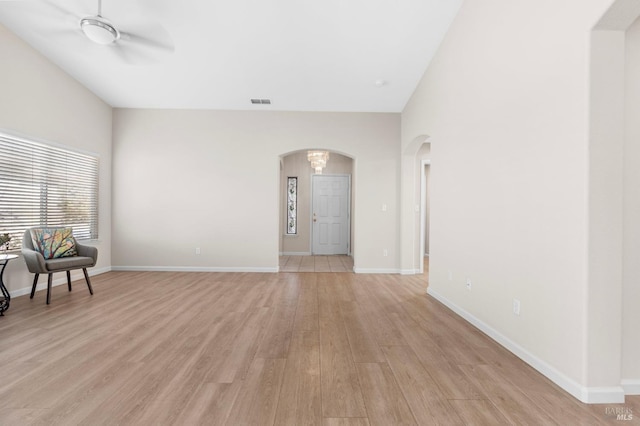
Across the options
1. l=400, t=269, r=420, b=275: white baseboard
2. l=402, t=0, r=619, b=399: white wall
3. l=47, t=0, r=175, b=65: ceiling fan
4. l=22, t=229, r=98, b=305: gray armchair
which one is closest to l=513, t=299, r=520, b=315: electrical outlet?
l=402, t=0, r=619, b=399: white wall

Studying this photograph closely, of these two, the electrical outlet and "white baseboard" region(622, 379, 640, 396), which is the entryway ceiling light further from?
"white baseboard" region(622, 379, 640, 396)

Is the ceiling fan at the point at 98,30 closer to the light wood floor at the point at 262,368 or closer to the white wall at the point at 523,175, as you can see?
the light wood floor at the point at 262,368

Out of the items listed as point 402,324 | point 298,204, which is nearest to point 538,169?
point 402,324

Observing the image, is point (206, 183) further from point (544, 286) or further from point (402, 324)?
point (544, 286)

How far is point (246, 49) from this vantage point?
4.12m

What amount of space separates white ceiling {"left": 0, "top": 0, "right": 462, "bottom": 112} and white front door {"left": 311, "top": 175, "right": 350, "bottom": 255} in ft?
10.4

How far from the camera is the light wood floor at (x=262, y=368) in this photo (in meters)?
1.73

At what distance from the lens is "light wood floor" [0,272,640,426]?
173 cm

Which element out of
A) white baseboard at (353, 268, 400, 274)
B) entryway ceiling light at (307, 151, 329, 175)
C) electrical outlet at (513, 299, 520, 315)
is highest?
entryway ceiling light at (307, 151, 329, 175)

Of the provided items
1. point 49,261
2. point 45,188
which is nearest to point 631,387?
point 49,261

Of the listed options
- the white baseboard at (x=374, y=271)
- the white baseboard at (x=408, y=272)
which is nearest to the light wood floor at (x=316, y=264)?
the white baseboard at (x=374, y=271)

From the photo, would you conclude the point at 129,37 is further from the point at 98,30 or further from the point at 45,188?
the point at 45,188

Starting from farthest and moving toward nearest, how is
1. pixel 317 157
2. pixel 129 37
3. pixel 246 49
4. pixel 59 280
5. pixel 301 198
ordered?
pixel 301 198, pixel 317 157, pixel 59 280, pixel 246 49, pixel 129 37

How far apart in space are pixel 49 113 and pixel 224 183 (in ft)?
9.02
